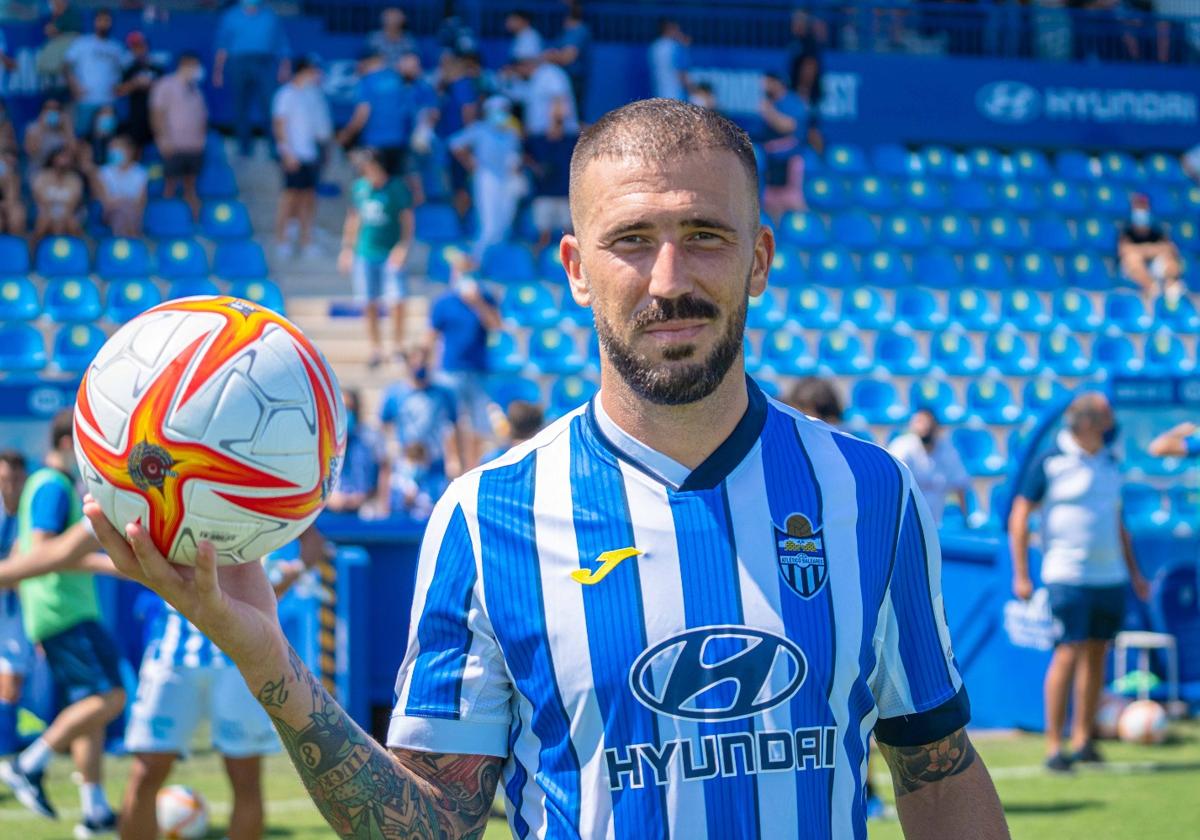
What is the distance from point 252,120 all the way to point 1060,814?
1190 centimetres

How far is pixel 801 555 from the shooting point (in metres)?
2.45

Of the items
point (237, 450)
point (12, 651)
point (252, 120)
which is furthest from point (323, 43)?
point (237, 450)

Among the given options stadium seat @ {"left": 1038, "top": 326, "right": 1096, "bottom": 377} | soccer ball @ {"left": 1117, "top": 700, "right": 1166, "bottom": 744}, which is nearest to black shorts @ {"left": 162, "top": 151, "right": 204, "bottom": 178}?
stadium seat @ {"left": 1038, "top": 326, "right": 1096, "bottom": 377}

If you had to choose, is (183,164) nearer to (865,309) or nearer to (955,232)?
(865,309)

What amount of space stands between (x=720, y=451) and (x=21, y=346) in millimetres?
12790

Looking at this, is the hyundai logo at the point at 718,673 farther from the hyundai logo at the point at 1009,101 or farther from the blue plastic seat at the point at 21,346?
the hyundai logo at the point at 1009,101

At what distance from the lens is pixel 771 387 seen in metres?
15.2

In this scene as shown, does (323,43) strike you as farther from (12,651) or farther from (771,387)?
(12,651)

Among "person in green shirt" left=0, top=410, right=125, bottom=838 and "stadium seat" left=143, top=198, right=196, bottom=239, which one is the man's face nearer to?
"person in green shirt" left=0, top=410, right=125, bottom=838

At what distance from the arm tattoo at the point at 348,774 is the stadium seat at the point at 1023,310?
1531 centimetres

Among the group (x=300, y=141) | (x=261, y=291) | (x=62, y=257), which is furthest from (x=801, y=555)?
(x=300, y=141)

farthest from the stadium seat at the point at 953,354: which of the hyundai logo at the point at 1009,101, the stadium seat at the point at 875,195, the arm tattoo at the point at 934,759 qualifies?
the arm tattoo at the point at 934,759

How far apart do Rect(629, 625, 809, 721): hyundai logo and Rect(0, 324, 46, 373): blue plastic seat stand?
12466 millimetres

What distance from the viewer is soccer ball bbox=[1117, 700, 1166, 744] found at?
9.52m
